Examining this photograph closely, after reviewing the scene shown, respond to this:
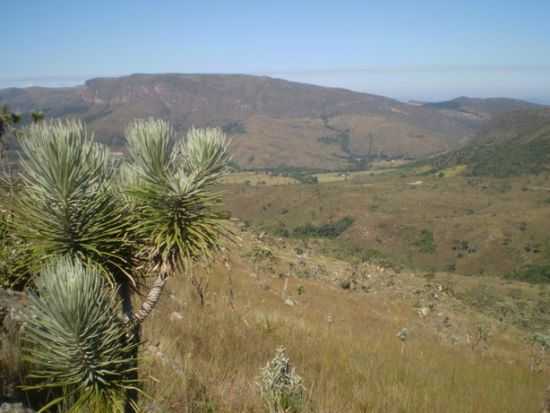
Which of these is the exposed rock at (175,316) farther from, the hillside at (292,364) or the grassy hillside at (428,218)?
the grassy hillside at (428,218)

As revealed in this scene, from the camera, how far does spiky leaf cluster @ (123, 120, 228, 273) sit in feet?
6.53

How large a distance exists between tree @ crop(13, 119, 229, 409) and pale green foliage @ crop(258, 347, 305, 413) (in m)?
1.48

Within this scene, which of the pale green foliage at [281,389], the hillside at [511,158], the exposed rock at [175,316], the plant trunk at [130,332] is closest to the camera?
the plant trunk at [130,332]

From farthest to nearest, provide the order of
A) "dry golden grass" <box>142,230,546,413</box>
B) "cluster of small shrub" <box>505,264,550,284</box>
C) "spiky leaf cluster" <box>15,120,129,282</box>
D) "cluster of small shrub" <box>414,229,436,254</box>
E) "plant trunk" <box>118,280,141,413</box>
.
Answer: "cluster of small shrub" <box>414,229,436,254</box> → "cluster of small shrub" <box>505,264,550,284</box> → "dry golden grass" <box>142,230,546,413</box> → "plant trunk" <box>118,280,141,413</box> → "spiky leaf cluster" <box>15,120,129,282</box>

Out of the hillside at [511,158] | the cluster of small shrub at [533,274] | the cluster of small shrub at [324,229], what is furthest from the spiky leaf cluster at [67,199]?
the hillside at [511,158]

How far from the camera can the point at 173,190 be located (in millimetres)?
2010

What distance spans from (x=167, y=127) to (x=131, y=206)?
1.30ft

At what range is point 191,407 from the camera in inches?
119

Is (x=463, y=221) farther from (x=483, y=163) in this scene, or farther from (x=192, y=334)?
(x=192, y=334)

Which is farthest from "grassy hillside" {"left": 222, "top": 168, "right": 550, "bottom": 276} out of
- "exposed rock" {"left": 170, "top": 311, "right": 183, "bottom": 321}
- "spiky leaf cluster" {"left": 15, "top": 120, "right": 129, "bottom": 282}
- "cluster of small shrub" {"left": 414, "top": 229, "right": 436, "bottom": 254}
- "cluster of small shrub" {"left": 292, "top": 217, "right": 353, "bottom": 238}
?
"spiky leaf cluster" {"left": 15, "top": 120, "right": 129, "bottom": 282}

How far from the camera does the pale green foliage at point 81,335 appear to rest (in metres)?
1.62

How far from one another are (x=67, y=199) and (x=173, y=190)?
433 millimetres

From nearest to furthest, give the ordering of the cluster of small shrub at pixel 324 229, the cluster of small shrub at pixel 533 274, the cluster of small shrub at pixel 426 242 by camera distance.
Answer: the cluster of small shrub at pixel 533 274
the cluster of small shrub at pixel 426 242
the cluster of small shrub at pixel 324 229

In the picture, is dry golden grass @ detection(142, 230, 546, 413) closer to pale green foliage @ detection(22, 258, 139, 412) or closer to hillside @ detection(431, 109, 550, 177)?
pale green foliage @ detection(22, 258, 139, 412)
